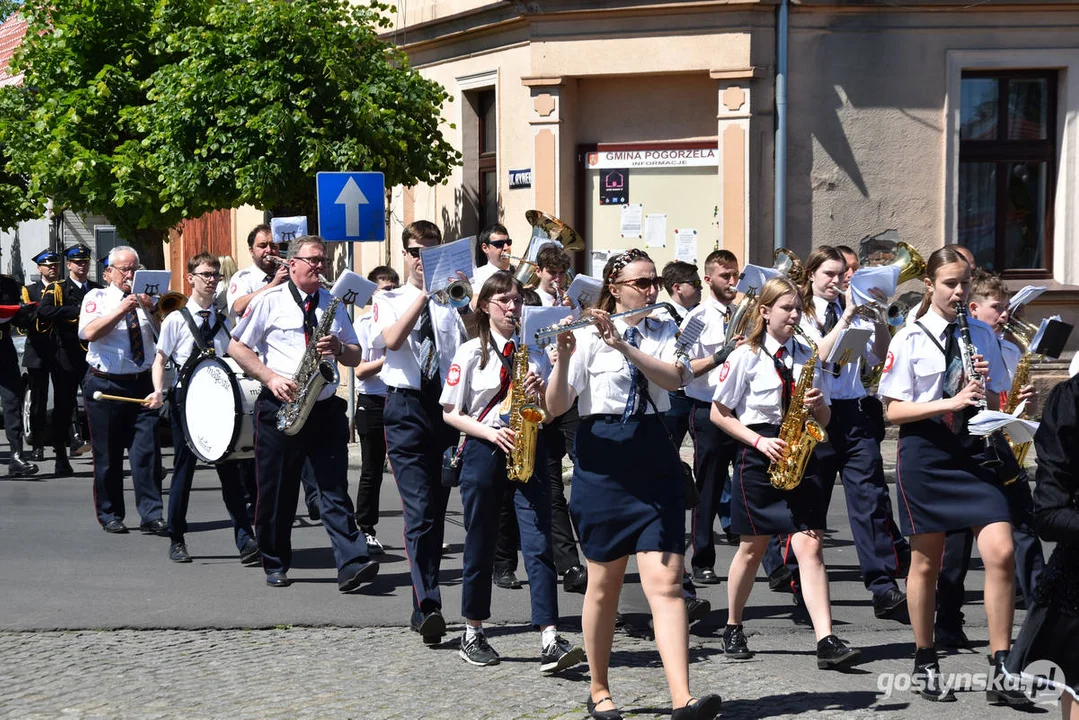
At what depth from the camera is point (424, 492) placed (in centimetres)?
766

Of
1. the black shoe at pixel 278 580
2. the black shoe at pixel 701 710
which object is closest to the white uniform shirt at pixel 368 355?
the black shoe at pixel 278 580

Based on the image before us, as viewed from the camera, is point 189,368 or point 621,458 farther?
point 189,368

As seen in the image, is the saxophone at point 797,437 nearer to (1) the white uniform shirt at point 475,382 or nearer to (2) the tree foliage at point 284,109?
(1) the white uniform shirt at point 475,382

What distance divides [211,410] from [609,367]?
4119 millimetres

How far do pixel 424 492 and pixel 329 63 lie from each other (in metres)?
10.4

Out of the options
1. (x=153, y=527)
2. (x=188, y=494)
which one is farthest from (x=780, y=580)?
(x=153, y=527)

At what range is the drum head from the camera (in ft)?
30.6

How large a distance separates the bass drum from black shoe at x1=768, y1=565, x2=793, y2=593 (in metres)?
3.20

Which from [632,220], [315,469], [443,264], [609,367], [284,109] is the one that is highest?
[284,109]

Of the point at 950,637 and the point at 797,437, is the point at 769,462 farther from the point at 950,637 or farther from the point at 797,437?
the point at 950,637

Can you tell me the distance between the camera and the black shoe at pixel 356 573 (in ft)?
27.8

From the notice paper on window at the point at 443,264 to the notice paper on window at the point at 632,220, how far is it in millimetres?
9924

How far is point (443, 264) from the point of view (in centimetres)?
761

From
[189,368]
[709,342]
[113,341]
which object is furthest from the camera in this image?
[113,341]
